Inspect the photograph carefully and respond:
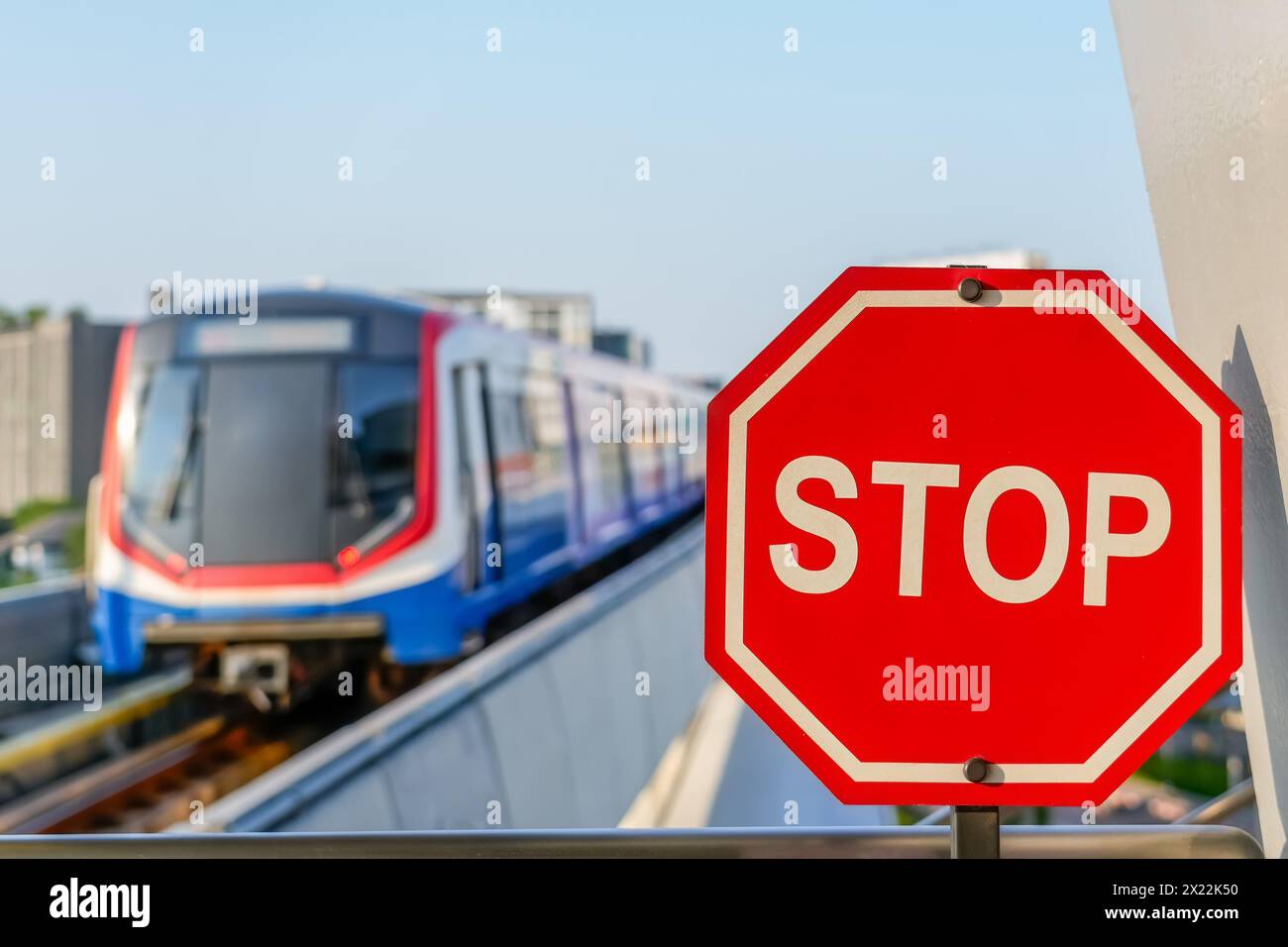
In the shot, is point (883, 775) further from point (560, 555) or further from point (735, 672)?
point (560, 555)

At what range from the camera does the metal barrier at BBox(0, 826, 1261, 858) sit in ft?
4.15

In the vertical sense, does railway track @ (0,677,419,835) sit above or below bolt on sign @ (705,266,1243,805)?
below

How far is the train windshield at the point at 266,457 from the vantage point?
9961 mm

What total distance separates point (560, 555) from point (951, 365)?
11194 mm

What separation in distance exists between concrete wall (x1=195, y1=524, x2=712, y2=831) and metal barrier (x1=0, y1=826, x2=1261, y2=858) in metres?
2.17

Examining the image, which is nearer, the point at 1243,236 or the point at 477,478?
the point at 1243,236

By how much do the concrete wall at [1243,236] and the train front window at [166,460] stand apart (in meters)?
9.07

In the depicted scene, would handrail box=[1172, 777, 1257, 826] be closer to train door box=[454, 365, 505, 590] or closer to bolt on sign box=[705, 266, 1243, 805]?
bolt on sign box=[705, 266, 1243, 805]

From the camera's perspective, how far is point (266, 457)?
32.8 ft

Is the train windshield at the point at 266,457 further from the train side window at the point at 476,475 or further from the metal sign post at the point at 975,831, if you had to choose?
the metal sign post at the point at 975,831

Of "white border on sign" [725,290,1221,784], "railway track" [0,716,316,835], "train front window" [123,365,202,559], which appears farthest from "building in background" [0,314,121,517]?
"white border on sign" [725,290,1221,784]

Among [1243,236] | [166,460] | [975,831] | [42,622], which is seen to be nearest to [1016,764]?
[975,831]

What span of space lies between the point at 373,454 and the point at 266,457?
836mm

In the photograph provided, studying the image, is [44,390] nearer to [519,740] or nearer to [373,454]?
[373,454]
